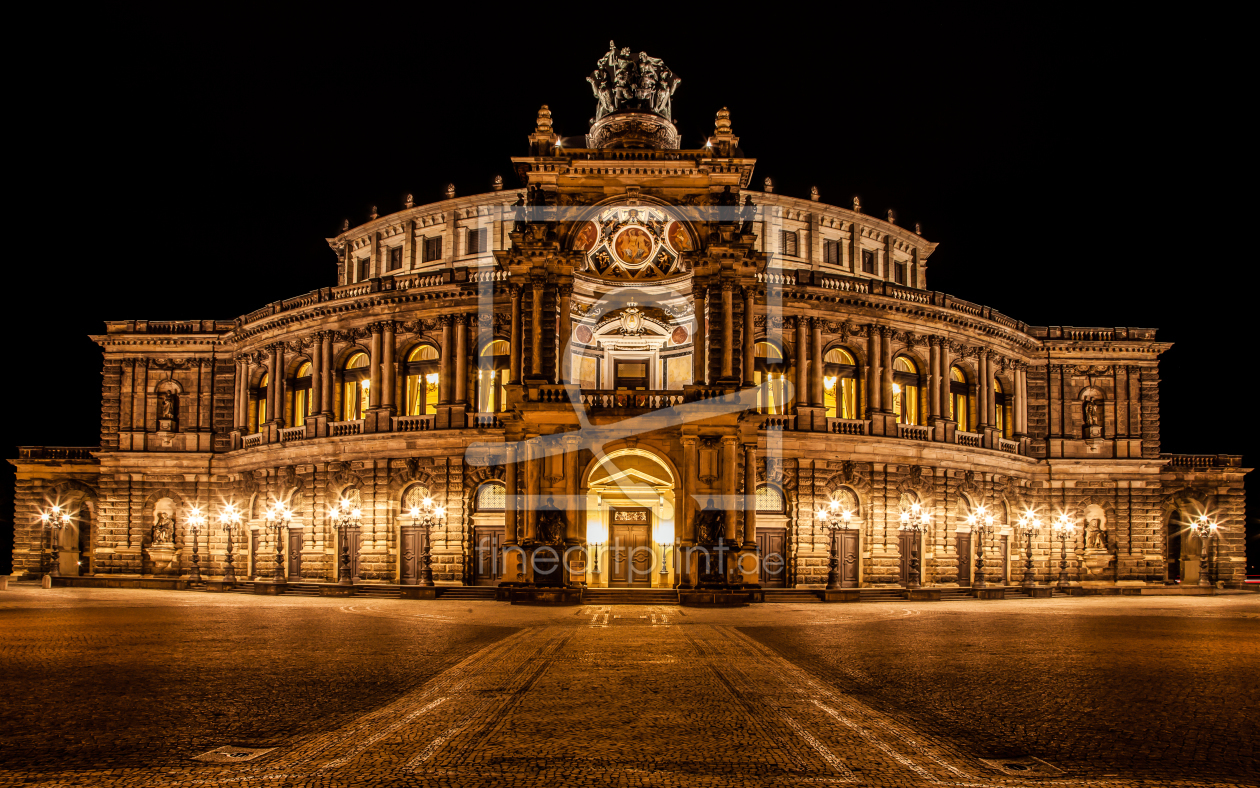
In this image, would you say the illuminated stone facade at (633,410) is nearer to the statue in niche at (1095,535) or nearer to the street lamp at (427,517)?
the statue in niche at (1095,535)

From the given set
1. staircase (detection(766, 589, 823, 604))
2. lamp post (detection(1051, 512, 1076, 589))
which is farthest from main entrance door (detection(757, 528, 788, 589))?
lamp post (detection(1051, 512, 1076, 589))

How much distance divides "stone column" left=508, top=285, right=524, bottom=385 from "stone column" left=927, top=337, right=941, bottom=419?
882 inches

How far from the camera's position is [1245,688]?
15336mm

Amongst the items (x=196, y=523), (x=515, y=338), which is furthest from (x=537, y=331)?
(x=196, y=523)

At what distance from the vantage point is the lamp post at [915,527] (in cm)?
4747

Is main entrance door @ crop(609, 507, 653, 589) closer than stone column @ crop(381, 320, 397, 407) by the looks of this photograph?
Yes

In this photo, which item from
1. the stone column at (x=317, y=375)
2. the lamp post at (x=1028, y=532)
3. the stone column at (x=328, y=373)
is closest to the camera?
the stone column at (x=328, y=373)

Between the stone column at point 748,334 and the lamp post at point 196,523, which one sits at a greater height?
the stone column at point 748,334

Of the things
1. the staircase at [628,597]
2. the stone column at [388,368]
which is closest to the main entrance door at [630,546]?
the staircase at [628,597]

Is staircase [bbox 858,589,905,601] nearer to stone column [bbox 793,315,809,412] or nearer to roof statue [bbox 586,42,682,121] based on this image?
stone column [bbox 793,315,809,412]

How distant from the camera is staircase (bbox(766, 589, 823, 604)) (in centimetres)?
3947

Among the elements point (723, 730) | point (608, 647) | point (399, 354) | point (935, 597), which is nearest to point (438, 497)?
point (399, 354)

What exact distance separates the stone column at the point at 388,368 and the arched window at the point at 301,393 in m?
6.23

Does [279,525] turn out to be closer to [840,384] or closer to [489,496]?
[489,496]
